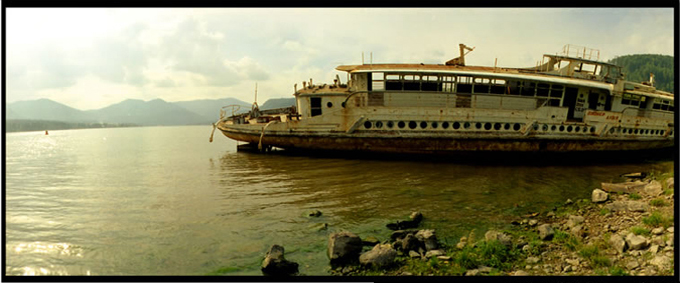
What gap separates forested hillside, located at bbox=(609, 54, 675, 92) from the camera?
128m

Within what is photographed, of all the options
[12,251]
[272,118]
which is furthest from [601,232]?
[272,118]

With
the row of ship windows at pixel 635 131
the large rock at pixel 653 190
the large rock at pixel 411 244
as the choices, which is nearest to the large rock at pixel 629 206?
the large rock at pixel 653 190

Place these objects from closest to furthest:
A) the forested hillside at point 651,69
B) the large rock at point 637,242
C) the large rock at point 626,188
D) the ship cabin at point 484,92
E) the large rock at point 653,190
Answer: the large rock at point 637,242 → the large rock at point 653,190 → the large rock at point 626,188 → the ship cabin at point 484,92 → the forested hillside at point 651,69

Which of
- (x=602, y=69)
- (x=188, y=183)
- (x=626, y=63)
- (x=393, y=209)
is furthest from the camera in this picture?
(x=626, y=63)

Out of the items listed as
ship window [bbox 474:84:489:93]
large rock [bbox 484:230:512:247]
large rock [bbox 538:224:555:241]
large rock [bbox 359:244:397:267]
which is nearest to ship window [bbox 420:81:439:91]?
ship window [bbox 474:84:489:93]

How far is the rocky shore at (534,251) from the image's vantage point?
520cm

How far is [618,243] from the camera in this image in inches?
223

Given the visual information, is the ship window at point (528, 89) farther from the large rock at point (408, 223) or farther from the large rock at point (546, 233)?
the large rock at point (408, 223)

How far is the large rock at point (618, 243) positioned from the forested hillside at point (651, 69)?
158841 mm

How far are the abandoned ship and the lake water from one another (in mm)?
1924

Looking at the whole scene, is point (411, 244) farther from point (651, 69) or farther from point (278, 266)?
point (651, 69)
